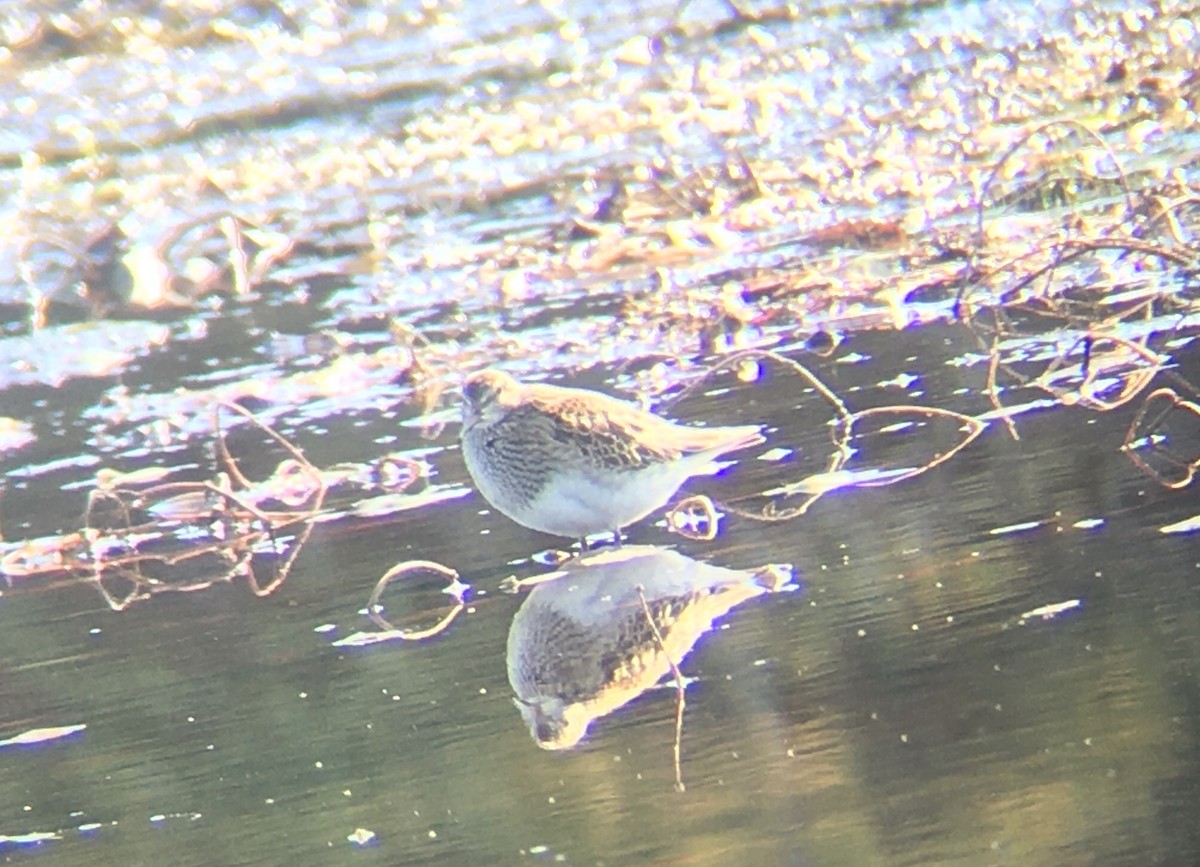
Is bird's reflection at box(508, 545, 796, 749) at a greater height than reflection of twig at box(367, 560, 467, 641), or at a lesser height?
greater

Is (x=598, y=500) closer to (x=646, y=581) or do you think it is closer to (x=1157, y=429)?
(x=646, y=581)

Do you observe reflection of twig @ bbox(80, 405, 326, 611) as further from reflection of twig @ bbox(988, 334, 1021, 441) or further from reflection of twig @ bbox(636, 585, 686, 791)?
reflection of twig @ bbox(988, 334, 1021, 441)

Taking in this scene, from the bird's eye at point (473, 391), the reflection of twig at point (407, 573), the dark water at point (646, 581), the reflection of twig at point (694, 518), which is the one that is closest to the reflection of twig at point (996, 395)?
the dark water at point (646, 581)

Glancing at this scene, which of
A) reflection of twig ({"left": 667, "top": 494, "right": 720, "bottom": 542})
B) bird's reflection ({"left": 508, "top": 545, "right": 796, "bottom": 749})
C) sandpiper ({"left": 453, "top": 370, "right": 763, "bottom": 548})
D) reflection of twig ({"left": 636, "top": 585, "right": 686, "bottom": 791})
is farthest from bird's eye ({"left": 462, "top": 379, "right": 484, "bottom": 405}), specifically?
reflection of twig ({"left": 636, "top": 585, "right": 686, "bottom": 791})

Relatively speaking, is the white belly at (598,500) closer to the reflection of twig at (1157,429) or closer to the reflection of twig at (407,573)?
the reflection of twig at (407,573)

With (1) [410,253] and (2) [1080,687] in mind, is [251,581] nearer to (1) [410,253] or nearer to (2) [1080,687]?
(2) [1080,687]

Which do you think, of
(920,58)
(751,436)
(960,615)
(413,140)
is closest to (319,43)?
(413,140)
